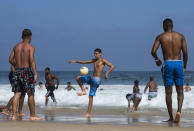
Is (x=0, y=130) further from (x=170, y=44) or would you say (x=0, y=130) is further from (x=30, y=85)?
(x=170, y=44)

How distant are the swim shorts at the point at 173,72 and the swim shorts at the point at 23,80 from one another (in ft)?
8.43

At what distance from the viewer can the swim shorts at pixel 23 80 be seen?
7477mm

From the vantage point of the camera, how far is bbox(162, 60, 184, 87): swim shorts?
7.19 metres

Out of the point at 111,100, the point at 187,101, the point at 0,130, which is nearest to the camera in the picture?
the point at 0,130

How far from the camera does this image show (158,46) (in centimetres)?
733

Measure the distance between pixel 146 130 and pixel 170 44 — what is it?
2129 mm

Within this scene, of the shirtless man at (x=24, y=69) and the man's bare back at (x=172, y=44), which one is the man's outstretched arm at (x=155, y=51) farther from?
the shirtless man at (x=24, y=69)

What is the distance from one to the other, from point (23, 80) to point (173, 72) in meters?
2.85

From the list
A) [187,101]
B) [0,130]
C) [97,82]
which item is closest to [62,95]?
[187,101]

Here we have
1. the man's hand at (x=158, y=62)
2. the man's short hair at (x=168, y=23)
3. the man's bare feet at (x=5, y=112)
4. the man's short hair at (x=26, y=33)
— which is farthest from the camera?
the man's bare feet at (x=5, y=112)

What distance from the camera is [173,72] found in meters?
7.21

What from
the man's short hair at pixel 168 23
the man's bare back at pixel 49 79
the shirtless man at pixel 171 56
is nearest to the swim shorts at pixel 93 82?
the shirtless man at pixel 171 56

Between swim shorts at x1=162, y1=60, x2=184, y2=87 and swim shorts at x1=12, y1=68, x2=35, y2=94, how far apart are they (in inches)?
101

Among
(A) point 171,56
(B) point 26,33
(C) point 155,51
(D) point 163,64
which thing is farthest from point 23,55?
(A) point 171,56
